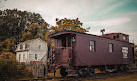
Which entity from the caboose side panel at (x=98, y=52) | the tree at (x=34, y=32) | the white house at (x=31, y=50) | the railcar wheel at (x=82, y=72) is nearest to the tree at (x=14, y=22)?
the tree at (x=34, y=32)

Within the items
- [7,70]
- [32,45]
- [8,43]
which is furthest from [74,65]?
[8,43]

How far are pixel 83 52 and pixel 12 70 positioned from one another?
6.25 m

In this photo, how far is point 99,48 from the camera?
45.1 feet

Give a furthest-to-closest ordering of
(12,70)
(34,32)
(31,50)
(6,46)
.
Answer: (34,32), (6,46), (31,50), (12,70)

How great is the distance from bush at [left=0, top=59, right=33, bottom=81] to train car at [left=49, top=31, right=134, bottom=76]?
2943mm

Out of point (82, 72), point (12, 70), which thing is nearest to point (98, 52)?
point (82, 72)

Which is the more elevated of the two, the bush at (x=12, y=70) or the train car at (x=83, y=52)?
the train car at (x=83, y=52)

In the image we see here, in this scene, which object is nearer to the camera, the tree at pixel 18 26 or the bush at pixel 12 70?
the bush at pixel 12 70

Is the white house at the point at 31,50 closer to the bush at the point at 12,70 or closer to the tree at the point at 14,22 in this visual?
the tree at the point at 14,22

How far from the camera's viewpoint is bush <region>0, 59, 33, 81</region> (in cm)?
1073

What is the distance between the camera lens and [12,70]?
11.7 m

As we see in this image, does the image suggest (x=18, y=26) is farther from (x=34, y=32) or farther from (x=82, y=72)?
(x=82, y=72)

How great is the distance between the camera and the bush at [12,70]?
422 inches

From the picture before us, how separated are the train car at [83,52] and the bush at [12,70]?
2943 mm
